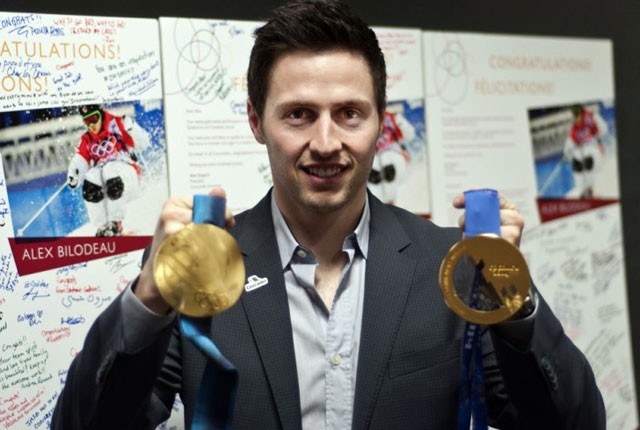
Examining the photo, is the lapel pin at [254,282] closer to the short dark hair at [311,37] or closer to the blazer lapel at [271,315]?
the blazer lapel at [271,315]

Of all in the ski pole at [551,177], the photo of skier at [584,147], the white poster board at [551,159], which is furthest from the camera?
the photo of skier at [584,147]

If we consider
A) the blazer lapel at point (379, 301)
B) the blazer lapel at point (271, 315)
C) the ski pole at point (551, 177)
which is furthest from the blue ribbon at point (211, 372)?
the ski pole at point (551, 177)

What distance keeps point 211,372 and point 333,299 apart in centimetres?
34

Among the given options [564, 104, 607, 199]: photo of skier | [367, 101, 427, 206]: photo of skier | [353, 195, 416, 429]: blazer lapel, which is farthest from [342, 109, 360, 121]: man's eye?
[564, 104, 607, 199]: photo of skier

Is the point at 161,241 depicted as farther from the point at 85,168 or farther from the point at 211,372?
the point at 85,168

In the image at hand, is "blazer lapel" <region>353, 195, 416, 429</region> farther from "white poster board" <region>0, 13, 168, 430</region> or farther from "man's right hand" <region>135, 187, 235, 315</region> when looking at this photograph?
"white poster board" <region>0, 13, 168, 430</region>

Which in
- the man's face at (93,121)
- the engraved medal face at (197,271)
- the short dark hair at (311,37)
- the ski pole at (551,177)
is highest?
the short dark hair at (311,37)

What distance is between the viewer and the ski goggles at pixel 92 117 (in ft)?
7.43

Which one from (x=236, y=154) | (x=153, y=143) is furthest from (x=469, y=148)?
(x=153, y=143)

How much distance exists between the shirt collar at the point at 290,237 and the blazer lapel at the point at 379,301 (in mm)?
15

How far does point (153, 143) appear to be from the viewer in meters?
2.36

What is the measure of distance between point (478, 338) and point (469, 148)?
1.55 m

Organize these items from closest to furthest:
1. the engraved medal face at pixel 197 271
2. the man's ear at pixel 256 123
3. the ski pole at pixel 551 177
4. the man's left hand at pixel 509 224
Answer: the engraved medal face at pixel 197 271, the man's left hand at pixel 509 224, the man's ear at pixel 256 123, the ski pole at pixel 551 177

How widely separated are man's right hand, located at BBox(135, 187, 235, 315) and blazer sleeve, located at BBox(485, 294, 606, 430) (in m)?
0.50
